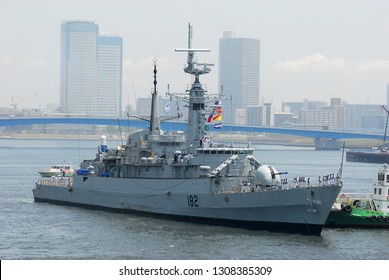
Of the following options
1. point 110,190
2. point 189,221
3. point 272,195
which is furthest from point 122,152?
point 272,195

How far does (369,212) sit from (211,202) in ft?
31.2

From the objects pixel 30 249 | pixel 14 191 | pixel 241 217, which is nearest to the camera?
pixel 30 249

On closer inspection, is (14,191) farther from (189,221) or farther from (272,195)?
(272,195)

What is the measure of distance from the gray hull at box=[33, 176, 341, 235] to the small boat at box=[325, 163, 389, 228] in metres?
4.99

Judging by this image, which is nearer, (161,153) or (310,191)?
(310,191)

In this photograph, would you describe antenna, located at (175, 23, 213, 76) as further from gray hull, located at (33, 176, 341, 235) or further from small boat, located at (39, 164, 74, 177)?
small boat, located at (39, 164, 74, 177)

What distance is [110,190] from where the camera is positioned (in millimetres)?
62062

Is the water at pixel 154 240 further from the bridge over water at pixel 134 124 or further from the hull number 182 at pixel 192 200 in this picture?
the bridge over water at pixel 134 124

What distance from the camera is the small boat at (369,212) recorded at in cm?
5419

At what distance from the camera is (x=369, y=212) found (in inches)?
2149

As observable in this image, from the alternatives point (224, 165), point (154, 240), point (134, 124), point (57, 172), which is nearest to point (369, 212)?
point (224, 165)

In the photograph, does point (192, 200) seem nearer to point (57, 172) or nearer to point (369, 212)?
point (369, 212)

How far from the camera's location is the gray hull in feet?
161

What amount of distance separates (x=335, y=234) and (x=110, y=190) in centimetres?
1738
